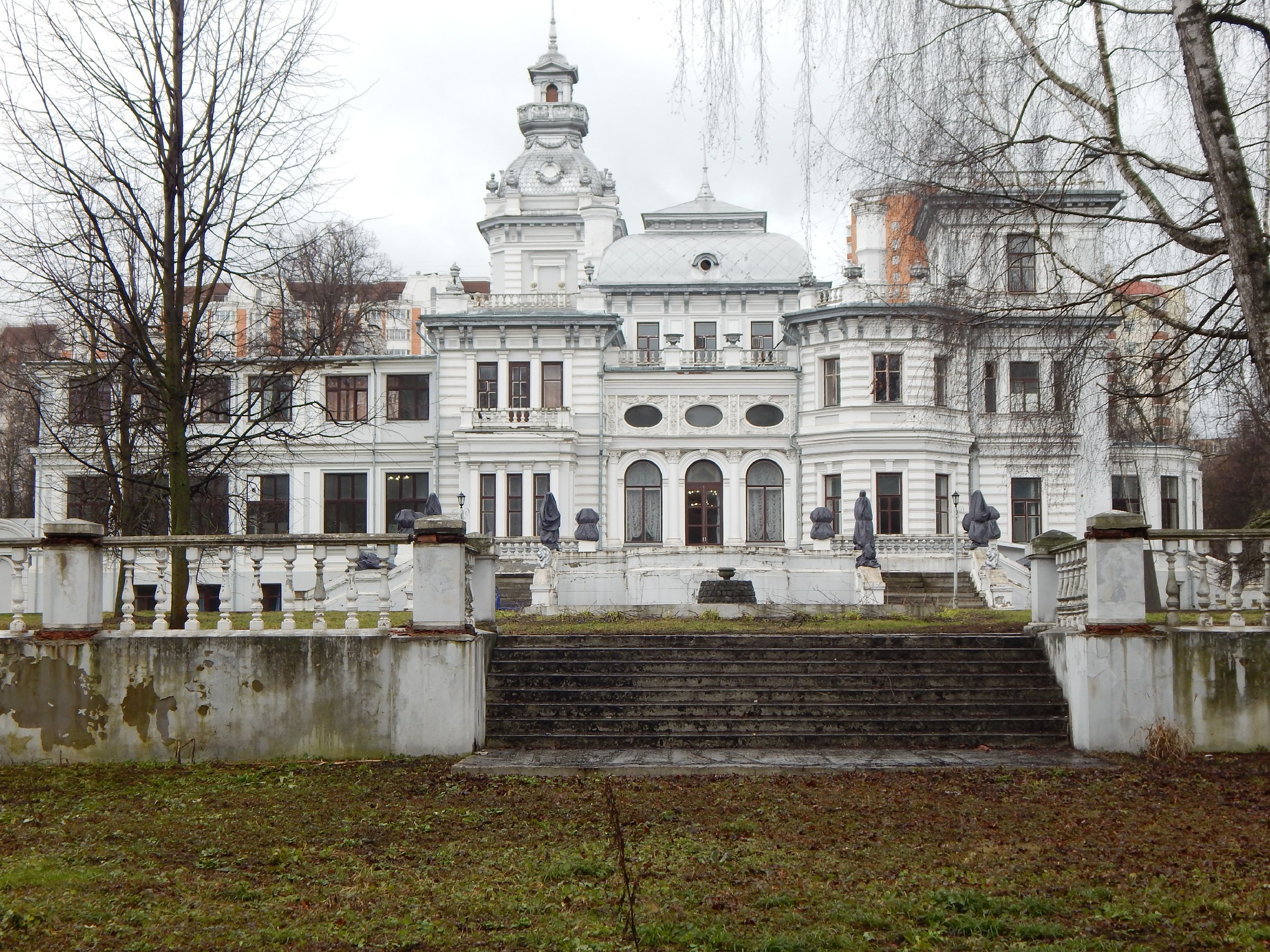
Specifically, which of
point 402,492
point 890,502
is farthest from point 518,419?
point 890,502

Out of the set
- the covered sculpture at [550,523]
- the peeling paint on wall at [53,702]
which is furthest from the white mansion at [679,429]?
the peeling paint on wall at [53,702]

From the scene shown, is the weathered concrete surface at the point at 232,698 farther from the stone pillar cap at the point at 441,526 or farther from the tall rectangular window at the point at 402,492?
the tall rectangular window at the point at 402,492

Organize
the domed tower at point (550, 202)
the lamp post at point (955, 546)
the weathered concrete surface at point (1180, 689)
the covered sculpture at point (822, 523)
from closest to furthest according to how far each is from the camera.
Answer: the weathered concrete surface at point (1180, 689) < the lamp post at point (955, 546) < the covered sculpture at point (822, 523) < the domed tower at point (550, 202)

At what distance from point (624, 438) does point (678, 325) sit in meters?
6.81

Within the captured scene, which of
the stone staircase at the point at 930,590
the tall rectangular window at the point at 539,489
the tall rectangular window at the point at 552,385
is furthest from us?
the tall rectangular window at the point at 552,385

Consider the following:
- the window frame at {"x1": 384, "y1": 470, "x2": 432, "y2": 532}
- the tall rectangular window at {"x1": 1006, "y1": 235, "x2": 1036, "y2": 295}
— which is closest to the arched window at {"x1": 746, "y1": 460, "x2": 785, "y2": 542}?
the window frame at {"x1": 384, "y1": 470, "x2": 432, "y2": 532}

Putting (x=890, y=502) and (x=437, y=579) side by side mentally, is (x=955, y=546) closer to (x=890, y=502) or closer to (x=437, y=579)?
(x=890, y=502)

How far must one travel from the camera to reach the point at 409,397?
4703 cm

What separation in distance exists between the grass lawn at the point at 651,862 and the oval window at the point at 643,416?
34.3m

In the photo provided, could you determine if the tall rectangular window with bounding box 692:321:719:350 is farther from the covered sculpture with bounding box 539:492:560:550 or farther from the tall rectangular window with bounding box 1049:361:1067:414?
the tall rectangular window with bounding box 1049:361:1067:414

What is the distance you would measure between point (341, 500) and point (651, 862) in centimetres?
4067

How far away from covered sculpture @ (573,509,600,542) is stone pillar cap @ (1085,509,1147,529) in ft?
74.8

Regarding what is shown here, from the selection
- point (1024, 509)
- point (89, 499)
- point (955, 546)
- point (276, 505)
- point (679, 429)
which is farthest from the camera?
point (276, 505)

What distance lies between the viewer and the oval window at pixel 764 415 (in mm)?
45188
